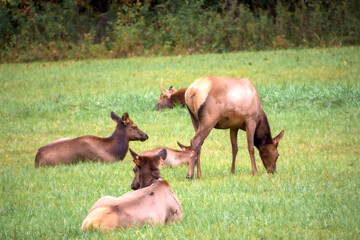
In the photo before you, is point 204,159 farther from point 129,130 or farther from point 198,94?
point 198,94

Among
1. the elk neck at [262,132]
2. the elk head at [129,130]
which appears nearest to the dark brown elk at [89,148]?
the elk head at [129,130]

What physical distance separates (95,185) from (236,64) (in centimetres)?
1621

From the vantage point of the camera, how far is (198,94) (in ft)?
29.3

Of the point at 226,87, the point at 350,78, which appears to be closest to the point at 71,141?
the point at 226,87

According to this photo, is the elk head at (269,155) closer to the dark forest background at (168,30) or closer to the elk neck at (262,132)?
the elk neck at (262,132)

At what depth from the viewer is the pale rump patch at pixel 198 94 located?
8883 millimetres

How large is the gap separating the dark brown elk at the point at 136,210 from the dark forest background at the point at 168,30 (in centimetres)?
2326

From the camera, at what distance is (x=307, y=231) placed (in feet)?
19.5

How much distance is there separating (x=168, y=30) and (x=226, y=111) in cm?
2246

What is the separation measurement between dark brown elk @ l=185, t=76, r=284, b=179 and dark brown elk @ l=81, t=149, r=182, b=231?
255 cm

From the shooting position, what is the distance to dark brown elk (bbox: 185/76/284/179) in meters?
8.88

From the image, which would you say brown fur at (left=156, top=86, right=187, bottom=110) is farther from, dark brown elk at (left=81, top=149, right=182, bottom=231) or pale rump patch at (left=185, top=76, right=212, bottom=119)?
dark brown elk at (left=81, top=149, right=182, bottom=231)

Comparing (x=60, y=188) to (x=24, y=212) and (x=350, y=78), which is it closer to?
(x=24, y=212)

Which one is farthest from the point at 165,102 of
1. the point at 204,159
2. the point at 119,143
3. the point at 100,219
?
the point at 100,219
